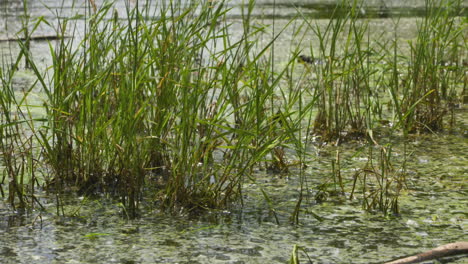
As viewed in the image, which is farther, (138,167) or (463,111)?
(463,111)

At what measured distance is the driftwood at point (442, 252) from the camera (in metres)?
1.60

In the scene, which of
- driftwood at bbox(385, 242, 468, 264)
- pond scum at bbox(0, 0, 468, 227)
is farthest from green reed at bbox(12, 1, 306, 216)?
driftwood at bbox(385, 242, 468, 264)

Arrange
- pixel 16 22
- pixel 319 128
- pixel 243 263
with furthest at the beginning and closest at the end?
pixel 16 22
pixel 319 128
pixel 243 263

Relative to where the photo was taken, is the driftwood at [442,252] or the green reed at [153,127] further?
the green reed at [153,127]

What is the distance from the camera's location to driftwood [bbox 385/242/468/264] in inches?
62.8

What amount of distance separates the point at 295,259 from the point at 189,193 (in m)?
0.48

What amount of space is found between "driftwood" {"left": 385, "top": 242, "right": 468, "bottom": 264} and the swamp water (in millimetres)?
22

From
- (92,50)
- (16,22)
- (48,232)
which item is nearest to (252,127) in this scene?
(92,50)

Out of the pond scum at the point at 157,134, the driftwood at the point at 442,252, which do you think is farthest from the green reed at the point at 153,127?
the driftwood at the point at 442,252

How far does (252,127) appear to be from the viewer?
206 centimetres

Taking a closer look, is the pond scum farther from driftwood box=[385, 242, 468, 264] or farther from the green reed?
driftwood box=[385, 242, 468, 264]

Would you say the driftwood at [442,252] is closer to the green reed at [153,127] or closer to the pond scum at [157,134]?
the pond scum at [157,134]

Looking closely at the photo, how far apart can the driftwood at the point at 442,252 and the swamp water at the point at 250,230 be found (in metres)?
0.02

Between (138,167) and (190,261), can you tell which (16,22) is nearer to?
(138,167)
